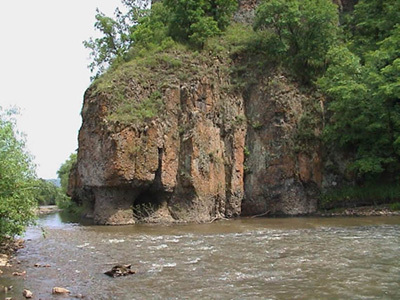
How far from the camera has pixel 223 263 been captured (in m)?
13.0

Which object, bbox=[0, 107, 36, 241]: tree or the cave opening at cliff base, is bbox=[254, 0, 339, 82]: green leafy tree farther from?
bbox=[0, 107, 36, 241]: tree

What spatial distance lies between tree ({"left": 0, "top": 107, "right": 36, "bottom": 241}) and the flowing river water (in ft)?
4.32

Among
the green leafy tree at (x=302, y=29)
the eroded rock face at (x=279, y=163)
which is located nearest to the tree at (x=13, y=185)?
the eroded rock face at (x=279, y=163)

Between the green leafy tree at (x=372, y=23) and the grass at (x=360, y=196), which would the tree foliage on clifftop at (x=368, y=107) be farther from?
the grass at (x=360, y=196)

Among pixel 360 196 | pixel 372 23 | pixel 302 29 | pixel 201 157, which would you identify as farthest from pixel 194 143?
pixel 372 23

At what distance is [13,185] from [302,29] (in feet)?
83.1

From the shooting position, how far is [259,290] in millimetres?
9930

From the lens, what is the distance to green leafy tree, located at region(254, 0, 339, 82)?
31.6 metres

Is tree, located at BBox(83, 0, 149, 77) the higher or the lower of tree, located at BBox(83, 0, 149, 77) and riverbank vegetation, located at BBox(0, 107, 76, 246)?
the higher

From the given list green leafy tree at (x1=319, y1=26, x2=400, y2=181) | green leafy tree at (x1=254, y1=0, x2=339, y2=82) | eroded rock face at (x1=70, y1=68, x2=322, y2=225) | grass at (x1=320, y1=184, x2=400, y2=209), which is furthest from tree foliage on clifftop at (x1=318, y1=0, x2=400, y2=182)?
eroded rock face at (x1=70, y1=68, x2=322, y2=225)

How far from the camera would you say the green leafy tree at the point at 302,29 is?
31.6 meters

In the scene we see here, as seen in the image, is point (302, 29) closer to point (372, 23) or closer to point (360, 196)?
point (372, 23)

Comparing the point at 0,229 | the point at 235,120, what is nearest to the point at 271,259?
the point at 0,229

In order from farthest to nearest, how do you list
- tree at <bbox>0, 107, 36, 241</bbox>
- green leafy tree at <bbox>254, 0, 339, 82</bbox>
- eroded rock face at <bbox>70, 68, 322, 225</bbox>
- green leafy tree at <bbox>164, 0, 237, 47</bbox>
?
green leafy tree at <bbox>164, 0, 237, 47</bbox> → green leafy tree at <bbox>254, 0, 339, 82</bbox> → eroded rock face at <bbox>70, 68, 322, 225</bbox> → tree at <bbox>0, 107, 36, 241</bbox>
